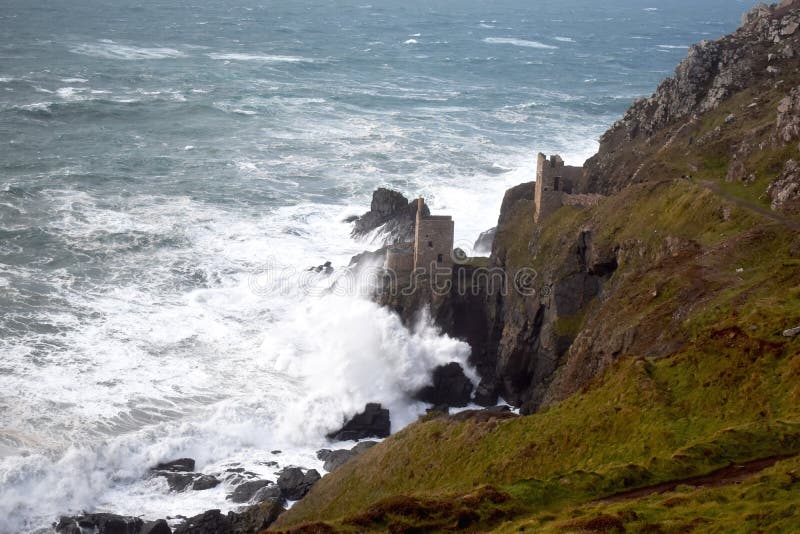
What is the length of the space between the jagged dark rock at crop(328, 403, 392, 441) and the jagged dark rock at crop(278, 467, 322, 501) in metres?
5.59

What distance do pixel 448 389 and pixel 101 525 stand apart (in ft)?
74.5

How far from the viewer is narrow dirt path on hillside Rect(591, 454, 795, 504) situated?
95.8 ft

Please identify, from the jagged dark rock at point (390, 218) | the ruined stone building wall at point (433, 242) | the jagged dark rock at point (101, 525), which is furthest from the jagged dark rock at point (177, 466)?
the jagged dark rock at point (390, 218)

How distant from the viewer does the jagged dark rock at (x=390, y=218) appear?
7856cm

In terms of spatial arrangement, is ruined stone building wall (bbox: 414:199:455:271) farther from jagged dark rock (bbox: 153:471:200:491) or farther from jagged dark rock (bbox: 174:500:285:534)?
jagged dark rock (bbox: 174:500:285:534)

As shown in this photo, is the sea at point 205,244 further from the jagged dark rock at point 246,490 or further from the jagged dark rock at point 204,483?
the jagged dark rock at point 204,483

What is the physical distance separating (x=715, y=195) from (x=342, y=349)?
2456 cm

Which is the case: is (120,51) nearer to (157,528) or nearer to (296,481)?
(296,481)

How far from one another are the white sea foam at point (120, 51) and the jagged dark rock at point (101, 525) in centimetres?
12891

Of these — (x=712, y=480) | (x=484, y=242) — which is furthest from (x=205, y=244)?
(x=712, y=480)

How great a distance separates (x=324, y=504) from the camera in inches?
1711

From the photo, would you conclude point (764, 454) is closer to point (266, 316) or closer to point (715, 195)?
point (715, 195)

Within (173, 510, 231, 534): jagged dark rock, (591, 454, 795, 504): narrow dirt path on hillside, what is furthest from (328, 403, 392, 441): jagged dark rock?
(591, 454, 795, 504): narrow dirt path on hillside

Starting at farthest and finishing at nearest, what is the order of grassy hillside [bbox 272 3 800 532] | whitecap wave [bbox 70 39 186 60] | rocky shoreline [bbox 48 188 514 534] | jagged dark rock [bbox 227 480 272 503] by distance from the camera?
1. whitecap wave [bbox 70 39 186 60]
2. jagged dark rock [bbox 227 480 272 503]
3. rocky shoreline [bbox 48 188 514 534]
4. grassy hillside [bbox 272 3 800 532]
